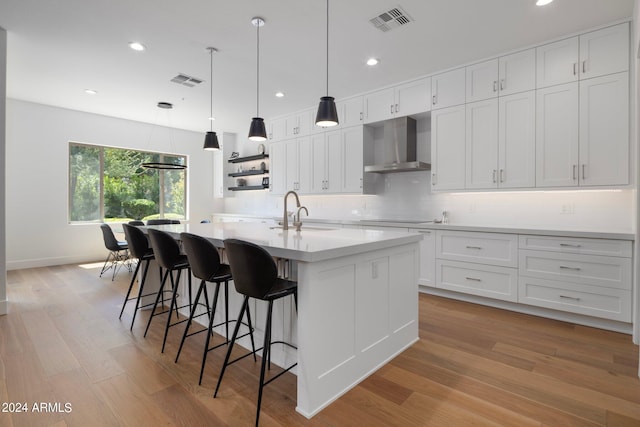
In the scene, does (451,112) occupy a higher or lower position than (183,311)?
higher

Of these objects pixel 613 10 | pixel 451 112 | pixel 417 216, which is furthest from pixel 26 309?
pixel 613 10

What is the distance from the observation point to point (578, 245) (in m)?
3.07

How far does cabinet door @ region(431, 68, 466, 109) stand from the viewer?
398 cm

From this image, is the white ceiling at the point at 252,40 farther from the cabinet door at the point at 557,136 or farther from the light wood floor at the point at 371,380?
the light wood floor at the point at 371,380

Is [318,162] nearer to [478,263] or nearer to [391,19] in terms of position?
[391,19]

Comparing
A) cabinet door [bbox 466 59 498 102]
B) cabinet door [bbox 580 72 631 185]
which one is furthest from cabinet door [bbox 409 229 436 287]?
cabinet door [bbox 466 59 498 102]

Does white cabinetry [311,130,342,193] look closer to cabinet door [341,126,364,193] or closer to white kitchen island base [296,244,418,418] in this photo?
cabinet door [341,126,364,193]

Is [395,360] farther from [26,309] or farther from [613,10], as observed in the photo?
[26,309]

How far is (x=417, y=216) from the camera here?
188 inches

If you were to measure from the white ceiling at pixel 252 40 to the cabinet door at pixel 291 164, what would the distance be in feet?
3.95

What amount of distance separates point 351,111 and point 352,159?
0.77 meters

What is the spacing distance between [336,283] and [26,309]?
3695 millimetres

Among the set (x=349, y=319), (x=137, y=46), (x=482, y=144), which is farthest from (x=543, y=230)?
(x=137, y=46)

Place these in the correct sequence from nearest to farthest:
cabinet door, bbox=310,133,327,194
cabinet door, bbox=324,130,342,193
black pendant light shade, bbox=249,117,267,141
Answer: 1. black pendant light shade, bbox=249,117,267,141
2. cabinet door, bbox=324,130,342,193
3. cabinet door, bbox=310,133,327,194
